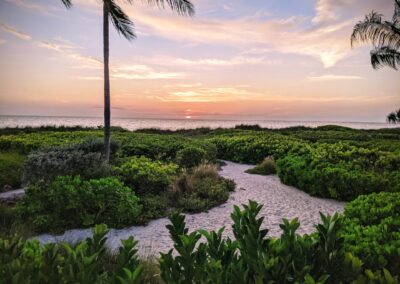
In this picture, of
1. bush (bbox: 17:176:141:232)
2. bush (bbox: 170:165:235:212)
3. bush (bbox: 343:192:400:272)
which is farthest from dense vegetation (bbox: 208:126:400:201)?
bush (bbox: 17:176:141:232)

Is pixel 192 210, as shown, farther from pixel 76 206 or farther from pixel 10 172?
pixel 10 172

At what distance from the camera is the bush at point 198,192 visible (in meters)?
7.96

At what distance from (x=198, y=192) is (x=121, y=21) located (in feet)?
17.9

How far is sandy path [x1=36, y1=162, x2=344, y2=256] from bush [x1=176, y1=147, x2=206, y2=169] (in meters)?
1.46

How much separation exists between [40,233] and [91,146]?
4715 millimetres

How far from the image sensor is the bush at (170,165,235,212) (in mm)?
7961

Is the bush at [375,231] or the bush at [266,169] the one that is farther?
the bush at [266,169]

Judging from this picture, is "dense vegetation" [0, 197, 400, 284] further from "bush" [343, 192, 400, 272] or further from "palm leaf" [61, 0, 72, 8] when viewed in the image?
"palm leaf" [61, 0, 72, 8]

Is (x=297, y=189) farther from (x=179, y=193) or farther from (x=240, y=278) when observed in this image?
(x=240, y=278)

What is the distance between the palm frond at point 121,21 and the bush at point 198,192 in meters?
4.58

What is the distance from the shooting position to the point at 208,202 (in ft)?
26.7

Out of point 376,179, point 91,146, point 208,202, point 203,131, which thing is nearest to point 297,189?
point 376,179

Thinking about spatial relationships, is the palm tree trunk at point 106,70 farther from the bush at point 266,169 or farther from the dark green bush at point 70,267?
the dark green bush at point 70,267

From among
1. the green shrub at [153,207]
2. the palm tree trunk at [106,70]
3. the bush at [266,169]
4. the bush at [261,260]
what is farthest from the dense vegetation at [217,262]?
the bush at [266,169]
